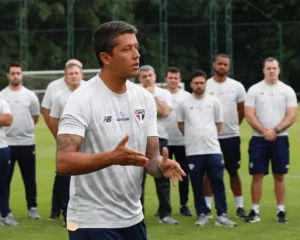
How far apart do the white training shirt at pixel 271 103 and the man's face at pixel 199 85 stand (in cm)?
64

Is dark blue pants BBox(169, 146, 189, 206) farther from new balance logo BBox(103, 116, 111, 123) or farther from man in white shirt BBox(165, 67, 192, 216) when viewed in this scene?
new balance logo BBox(103, 116, 111, 123)

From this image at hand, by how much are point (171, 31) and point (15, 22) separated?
701 cm

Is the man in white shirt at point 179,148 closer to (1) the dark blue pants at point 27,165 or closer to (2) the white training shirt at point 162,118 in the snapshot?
(2) the white training shirt at point 162,118

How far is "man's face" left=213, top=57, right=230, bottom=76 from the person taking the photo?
13164 mm

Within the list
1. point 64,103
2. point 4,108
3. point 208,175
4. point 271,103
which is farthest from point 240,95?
point 4,108

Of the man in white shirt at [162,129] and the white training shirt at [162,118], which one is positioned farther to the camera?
the white training shirt at [162,118]

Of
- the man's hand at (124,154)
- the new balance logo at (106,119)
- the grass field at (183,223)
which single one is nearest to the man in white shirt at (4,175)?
the grass field at (183,223)

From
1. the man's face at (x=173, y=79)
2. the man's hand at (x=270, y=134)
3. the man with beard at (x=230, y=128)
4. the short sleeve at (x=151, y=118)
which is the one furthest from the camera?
the man's face at (x=173, y=79)

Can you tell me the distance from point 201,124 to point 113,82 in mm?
6599

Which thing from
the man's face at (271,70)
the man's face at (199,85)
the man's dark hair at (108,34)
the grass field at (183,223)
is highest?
the man's dark hair at (108,34)

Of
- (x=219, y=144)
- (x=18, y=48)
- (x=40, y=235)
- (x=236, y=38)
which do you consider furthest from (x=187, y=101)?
(x=236, y=38)

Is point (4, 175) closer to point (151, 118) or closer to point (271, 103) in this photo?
point (271, 103)

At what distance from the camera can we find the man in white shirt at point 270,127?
12.4m

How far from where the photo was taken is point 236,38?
144ft
